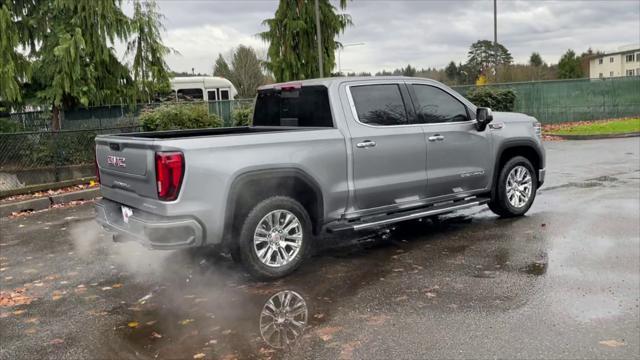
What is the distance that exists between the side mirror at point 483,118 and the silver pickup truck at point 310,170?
1cm

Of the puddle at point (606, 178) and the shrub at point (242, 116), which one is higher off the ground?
the shrub at point (242, 116)

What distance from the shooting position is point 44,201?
10.6 metres

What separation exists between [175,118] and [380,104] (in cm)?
909

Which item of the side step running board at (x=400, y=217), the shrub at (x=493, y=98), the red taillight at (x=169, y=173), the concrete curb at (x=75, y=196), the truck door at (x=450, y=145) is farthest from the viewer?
Result: the shrub at (x=493, y=98)

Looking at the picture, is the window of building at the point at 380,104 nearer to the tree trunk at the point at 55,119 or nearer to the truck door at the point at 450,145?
the truck door at the point at 450,145

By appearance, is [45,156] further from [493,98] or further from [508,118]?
[493,98]

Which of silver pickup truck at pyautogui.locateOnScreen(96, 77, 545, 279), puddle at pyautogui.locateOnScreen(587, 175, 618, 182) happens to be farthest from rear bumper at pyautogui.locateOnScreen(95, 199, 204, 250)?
puddle at pyautogui.locateOnScreen(587, 175, 618, 182)

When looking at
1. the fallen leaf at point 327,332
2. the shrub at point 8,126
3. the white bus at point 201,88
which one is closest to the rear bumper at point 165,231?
the fallen leaf at point 327,332

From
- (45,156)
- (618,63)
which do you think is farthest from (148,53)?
(618,63)

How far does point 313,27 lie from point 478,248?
70.2 feet

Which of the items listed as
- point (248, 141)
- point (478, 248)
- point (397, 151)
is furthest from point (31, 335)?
point (478, 248)

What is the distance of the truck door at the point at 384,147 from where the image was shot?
5.94 metres

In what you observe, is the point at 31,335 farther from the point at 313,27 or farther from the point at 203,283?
the point at 313,27

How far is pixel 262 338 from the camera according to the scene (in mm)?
4074
